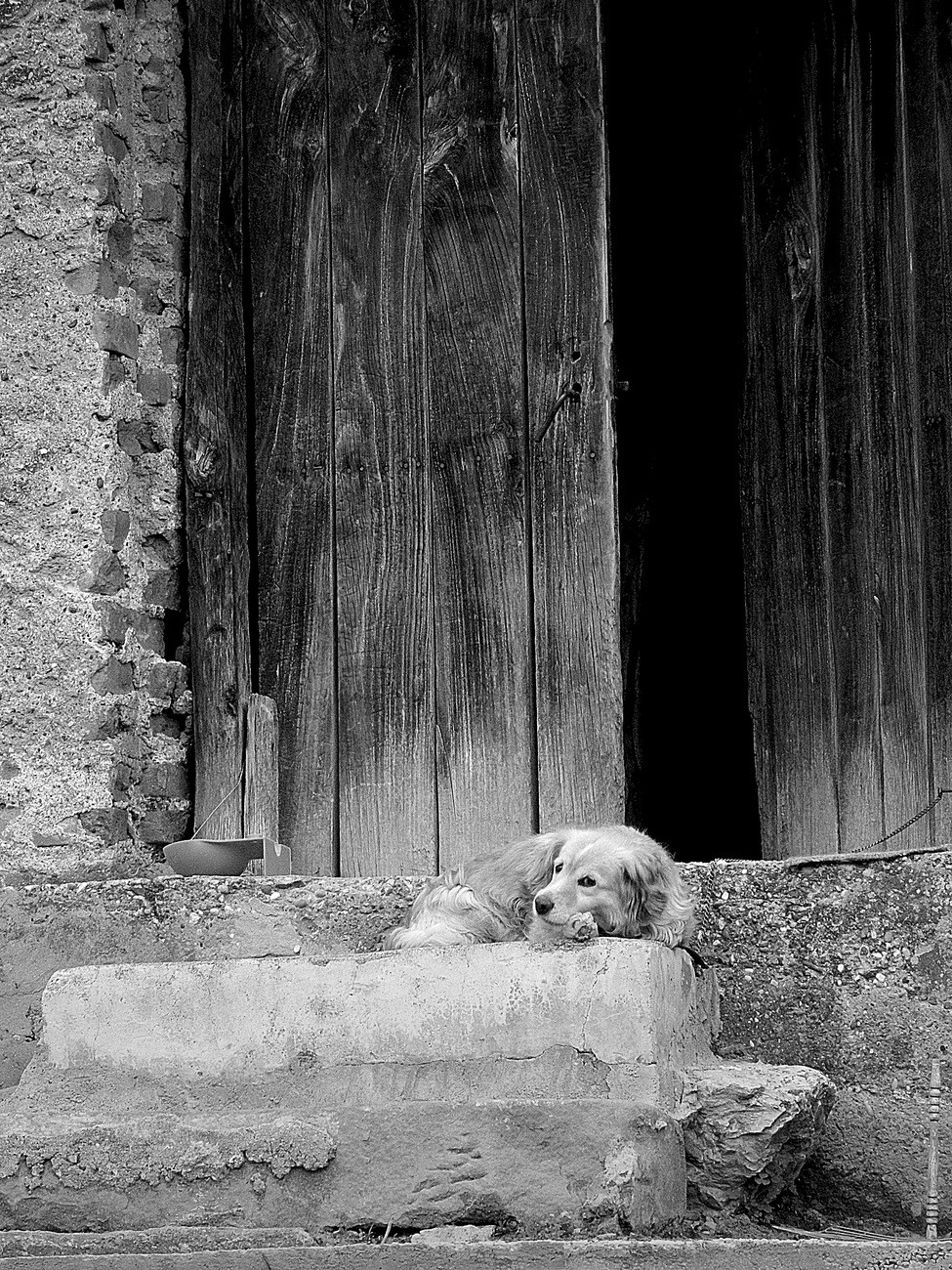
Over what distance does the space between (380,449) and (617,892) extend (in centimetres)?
120

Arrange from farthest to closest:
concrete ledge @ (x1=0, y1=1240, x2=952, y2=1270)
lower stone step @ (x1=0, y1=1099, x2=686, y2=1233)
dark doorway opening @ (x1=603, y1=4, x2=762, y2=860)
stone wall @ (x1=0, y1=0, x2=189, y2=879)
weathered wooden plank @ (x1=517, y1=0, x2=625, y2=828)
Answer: dark doorway opening @ (x1=603, y1=4, x2=762, y2=860) → weathered wooden plank @ (x1=517, y1=0, x2=625, y2=828) → stone wall @ (x1=0, y1=0, x2=189, y2=879) → lower stone step @ (x1=0, y1=1099, x2=686, y2=1233) → concrete ledge @ (x1=0, y1=1240, x2=952, y2=1270)

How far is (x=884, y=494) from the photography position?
13.1 ft

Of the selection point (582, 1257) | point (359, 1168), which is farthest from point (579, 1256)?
point (359, 1168)

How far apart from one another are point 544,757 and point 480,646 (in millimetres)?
293

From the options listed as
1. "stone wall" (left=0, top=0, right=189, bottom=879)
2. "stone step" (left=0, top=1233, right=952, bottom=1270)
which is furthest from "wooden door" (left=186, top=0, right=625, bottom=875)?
"stone step" (left=0, top=1233, right=952, bottom=1270)

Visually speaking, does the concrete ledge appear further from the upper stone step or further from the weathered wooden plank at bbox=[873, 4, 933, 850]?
the weathered wooden plank at bbox=[873, 4, 933, 850]

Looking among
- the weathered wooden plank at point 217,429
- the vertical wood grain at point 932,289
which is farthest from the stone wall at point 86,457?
the vertical wood grain at point 932,289

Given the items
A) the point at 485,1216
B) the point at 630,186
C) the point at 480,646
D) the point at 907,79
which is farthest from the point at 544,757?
the point at 630,186

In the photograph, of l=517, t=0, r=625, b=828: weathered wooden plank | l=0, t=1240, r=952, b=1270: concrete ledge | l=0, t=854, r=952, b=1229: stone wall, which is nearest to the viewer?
l=0, t=1240, r=952, b=1270: concrete ledge

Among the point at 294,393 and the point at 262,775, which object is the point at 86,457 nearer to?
the point at 294,393

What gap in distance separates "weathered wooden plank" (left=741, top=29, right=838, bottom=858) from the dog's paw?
2.42 ft

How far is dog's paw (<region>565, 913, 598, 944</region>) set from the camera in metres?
3.37

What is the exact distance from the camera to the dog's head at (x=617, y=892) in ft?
11.3

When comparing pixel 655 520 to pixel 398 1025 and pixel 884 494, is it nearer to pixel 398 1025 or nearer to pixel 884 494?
pixel 884 494
